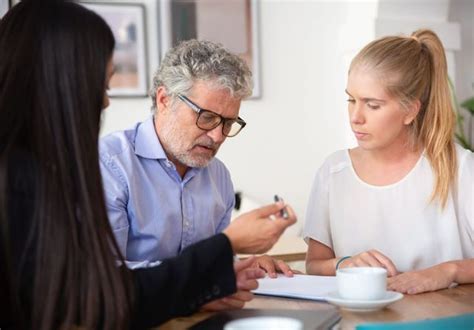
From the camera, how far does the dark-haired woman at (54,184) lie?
107 centimetres

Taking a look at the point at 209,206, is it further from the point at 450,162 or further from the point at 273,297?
the point at 450,162

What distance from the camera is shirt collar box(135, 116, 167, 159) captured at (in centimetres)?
179

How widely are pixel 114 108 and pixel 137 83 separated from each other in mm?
197

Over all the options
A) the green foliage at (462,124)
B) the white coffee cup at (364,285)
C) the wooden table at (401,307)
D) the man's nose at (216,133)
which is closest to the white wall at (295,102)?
the green foliage at (462,124)

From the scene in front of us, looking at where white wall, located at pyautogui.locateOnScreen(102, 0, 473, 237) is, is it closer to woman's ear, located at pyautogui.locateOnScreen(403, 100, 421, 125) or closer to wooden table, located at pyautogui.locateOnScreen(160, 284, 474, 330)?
woman's ear, located at pyautogui.locateOnScreen(403, 100, 421, 125)

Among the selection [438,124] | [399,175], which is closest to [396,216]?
[399,175]

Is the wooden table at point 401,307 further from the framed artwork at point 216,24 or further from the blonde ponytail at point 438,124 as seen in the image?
the framed artwork at point 216,24

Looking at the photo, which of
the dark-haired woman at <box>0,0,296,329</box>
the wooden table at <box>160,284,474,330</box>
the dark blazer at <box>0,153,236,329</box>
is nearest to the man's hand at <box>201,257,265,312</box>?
the wooden table at <box>160,284,474,330</box>

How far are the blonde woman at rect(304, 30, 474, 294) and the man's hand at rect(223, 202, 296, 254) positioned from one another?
1.95 feet

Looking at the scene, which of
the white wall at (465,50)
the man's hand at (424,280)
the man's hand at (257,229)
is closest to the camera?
the man's hand at (257,229)

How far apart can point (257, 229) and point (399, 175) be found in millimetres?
815

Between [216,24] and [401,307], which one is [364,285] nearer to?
[401,307]

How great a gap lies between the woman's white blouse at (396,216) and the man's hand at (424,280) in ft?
0.84

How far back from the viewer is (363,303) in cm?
134
